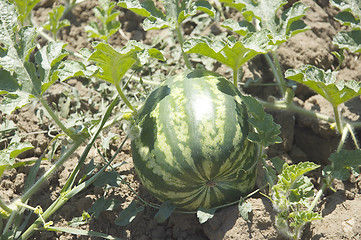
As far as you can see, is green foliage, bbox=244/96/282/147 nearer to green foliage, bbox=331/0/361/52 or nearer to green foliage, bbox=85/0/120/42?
green foliage, bbox=331/0/361/52

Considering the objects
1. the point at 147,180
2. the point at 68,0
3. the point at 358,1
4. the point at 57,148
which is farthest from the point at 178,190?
the point at 68,0

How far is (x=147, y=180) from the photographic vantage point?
2.76 meters

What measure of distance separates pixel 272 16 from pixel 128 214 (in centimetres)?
159

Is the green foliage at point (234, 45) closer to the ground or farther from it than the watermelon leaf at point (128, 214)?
farther from it

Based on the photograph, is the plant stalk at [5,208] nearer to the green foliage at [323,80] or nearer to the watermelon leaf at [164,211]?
the watermelon leaf at [164,211]

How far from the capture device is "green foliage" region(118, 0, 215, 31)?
3.04 metres

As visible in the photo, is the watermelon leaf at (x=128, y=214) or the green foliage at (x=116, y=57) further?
the watermelon leaf at (x=128, y=214)

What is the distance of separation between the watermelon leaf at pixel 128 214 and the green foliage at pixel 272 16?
4.20 feet

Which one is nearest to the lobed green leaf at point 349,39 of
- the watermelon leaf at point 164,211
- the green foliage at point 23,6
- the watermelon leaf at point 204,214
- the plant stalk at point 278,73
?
the plant stalk at point 278,73

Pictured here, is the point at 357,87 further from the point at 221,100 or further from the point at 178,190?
the point at 178,190

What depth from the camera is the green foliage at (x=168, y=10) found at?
3.04m

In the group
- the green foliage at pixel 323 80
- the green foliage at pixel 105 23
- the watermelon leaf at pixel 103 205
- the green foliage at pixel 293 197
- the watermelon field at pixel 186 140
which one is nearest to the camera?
the green foliage at pixel 293 197

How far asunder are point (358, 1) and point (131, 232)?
2151 millimetres

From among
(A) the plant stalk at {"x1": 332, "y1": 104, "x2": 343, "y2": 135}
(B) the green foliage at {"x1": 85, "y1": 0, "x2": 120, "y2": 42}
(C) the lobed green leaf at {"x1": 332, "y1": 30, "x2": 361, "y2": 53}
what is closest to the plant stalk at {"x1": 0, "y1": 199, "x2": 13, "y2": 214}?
(B) the green foliage at {"x1": 85, "y1": 0, "x2": 120, "y2": 42}
